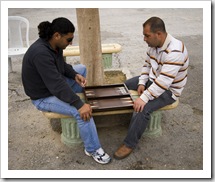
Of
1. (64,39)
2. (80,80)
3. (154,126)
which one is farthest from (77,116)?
(154,126)

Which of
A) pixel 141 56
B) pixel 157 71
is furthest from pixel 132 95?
pixel 141 56

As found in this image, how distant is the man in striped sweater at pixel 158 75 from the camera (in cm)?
294

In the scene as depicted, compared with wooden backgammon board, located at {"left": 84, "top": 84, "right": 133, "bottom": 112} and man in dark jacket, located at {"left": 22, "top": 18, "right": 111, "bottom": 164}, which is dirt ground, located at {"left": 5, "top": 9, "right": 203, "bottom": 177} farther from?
wooden backgammon board, located at {"left": 84, "top": 84, "right": 133, "bottom": 112}

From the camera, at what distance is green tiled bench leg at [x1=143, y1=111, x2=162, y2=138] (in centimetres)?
341

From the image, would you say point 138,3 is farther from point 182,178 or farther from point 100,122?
point 182,178

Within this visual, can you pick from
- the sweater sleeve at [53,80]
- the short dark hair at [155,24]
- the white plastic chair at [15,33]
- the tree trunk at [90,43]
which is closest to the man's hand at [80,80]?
the tree trunk at [90,43]

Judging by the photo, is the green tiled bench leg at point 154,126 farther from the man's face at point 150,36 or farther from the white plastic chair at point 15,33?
the white plastic chair at point 15,33

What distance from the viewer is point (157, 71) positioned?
10.6ft

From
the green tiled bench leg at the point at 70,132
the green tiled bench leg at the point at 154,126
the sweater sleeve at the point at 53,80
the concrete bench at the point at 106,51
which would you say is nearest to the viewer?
the sweater sleeve at the point at 53,80

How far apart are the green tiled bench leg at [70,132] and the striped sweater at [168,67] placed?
840 millimetres

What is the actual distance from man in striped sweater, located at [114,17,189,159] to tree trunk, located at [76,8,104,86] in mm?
742

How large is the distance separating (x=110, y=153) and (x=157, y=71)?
1.08m

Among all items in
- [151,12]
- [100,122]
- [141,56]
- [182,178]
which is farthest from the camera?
[151,12]

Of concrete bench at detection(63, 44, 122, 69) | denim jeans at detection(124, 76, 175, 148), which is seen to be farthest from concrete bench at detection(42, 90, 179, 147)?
concrete bench at detection(63, 44, 122, 69)
